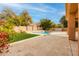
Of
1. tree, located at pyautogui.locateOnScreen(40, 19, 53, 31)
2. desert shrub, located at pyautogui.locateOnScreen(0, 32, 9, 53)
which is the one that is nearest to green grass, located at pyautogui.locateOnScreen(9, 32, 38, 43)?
desert shrub, located at pyautogui.locateOnScreen(0, 32, 9, 53)

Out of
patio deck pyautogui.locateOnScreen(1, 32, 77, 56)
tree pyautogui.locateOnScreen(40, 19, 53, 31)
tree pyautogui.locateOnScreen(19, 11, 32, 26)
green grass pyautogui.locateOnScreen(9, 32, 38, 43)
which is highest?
tree pyautogui.locateOnScreen(19, 11, 32, 26)

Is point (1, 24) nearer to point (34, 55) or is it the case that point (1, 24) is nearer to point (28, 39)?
point (28, 39)

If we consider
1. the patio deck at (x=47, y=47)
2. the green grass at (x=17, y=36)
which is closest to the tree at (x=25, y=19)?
the green grass at (x=17, y=36)

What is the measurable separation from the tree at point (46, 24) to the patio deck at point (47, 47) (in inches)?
7.1

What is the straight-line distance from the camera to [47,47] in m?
3.33

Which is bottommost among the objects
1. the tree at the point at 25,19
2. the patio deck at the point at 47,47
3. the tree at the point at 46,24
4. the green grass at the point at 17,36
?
the patio deck at the point at 47,47

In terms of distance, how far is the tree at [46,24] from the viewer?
329 centimetres

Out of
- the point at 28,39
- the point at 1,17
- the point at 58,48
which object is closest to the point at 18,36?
the point at 28,39

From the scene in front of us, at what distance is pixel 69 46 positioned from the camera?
350 centimetres

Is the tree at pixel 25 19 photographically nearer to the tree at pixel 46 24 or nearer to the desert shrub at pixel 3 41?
the tree at pixel 46 24

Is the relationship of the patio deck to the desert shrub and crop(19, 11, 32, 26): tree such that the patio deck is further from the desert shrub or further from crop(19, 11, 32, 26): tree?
crop(19, 11, 32, 26): tree

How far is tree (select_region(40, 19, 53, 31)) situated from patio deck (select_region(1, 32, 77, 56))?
179 mm

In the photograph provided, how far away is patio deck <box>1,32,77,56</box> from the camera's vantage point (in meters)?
3.18

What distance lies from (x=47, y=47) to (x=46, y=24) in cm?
36
